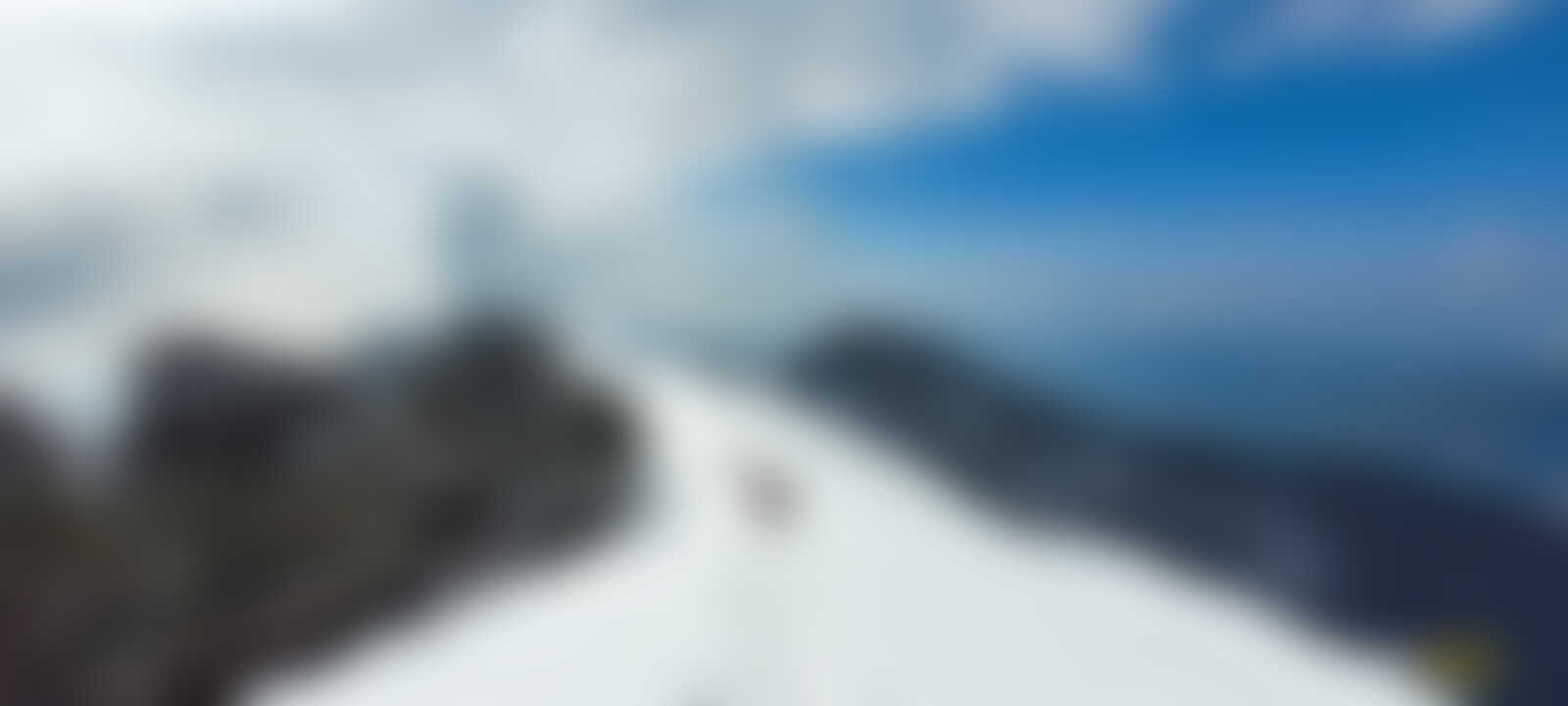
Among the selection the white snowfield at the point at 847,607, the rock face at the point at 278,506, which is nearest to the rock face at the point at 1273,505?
the white snowfield at the point at 847,607

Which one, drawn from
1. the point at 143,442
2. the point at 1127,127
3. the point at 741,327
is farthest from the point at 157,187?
the point at 1127,127

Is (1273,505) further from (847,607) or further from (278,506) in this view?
(278,506)

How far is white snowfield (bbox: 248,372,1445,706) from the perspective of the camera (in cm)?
88

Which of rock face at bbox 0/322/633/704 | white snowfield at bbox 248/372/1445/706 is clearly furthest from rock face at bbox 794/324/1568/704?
rock face at bbox 0/322/633/704

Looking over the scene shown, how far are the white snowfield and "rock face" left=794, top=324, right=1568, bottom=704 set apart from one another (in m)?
0.02

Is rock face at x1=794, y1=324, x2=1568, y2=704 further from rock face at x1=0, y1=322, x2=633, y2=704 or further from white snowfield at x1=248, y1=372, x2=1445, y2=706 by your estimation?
rock face at x1=0, y1=322, x2=633, y2=704

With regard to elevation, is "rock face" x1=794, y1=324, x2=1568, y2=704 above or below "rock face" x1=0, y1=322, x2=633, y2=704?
above

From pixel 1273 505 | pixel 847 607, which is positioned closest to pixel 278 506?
pixel 847 607

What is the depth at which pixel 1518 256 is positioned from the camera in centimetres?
87

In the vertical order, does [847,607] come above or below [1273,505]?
below

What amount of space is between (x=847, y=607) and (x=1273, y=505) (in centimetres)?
26

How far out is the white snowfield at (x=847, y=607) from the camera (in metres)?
0.88

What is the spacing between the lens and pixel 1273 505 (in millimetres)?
894

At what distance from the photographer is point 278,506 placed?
0.86 m
